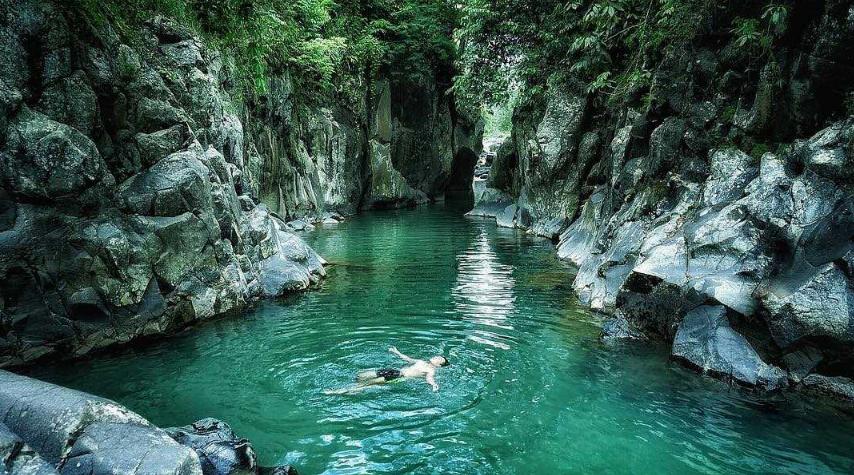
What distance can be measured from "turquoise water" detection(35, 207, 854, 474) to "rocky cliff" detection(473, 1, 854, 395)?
0.71 meters

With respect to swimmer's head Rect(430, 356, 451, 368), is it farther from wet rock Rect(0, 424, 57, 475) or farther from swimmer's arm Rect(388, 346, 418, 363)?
wet rock Rect(0, 424, 57, 475)

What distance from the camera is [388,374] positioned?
297 inches

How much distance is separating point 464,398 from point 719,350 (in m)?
3.92

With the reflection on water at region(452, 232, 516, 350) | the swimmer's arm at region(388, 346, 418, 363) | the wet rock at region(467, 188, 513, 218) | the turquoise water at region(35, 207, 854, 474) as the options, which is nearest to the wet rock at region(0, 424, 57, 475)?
the turquoise water at region(35, 207, 854, 474)

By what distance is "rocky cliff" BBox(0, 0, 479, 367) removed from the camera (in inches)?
318

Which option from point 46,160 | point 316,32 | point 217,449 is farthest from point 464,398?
point 316,32

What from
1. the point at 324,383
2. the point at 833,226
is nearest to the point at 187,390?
the point at 324,383

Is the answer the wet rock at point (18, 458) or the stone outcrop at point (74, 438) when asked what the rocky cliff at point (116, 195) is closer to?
the stone outcrop at point (74, 438)

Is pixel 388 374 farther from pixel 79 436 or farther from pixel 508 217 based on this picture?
pixel 508 217

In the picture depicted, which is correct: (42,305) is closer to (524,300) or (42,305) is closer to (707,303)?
(524,300)

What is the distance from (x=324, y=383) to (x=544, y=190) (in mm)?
17683

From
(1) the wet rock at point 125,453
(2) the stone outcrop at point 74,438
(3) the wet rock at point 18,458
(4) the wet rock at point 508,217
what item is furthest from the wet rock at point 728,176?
(4) the wet rock at point 508,217

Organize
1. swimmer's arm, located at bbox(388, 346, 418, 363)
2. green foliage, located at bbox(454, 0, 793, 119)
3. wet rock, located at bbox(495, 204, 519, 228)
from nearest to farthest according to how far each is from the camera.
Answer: swimmer's arm, located at bbox(388, 346, 418, 363), green foliage, located at bbox(454, 0, 793, 119), wet rock, located at bbox(495, 204, 519, 228)

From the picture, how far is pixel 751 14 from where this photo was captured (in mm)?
11586
